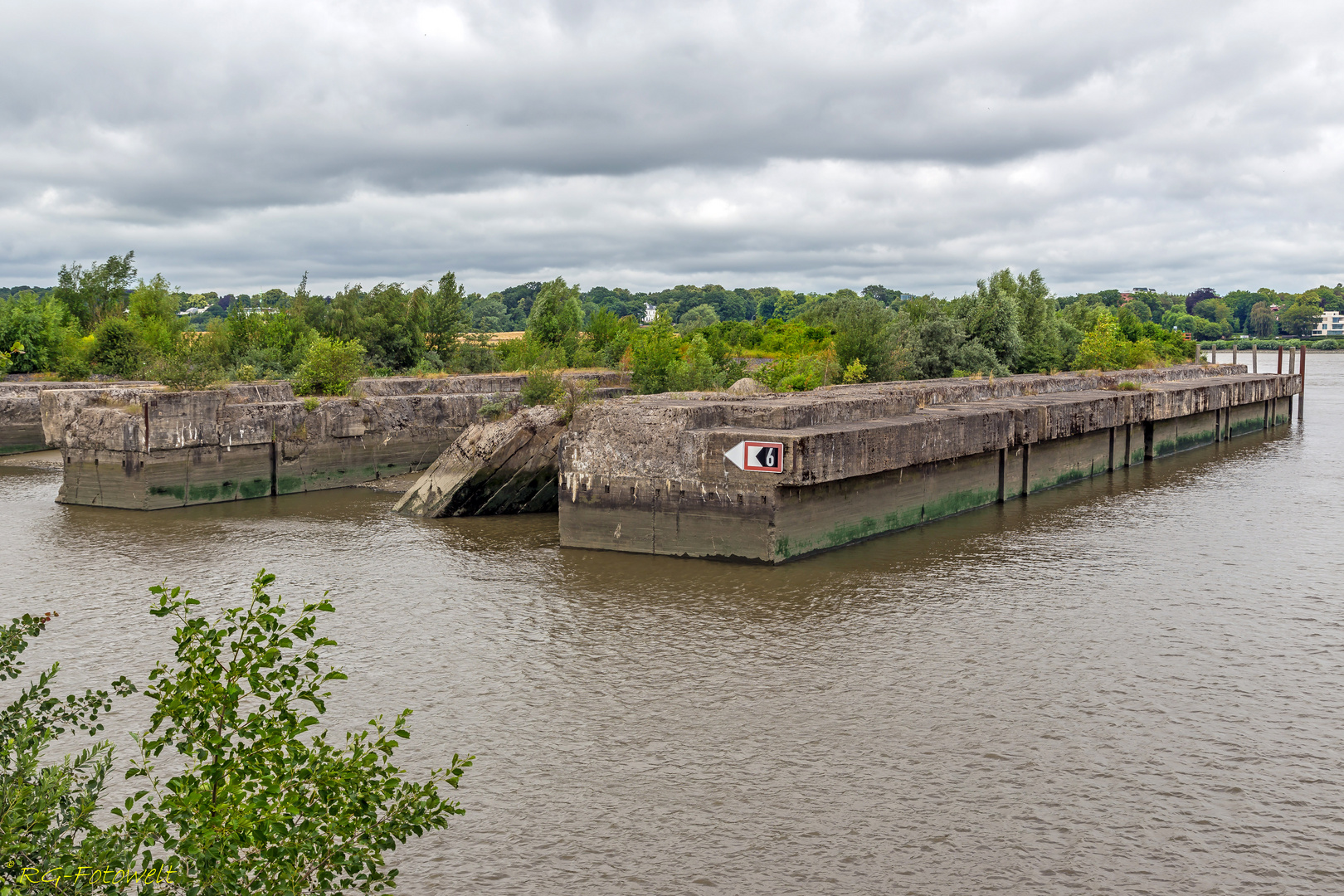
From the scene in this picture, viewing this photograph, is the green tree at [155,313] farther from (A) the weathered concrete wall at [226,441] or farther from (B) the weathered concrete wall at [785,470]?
(B) the weathered concrete wall at [785,470]

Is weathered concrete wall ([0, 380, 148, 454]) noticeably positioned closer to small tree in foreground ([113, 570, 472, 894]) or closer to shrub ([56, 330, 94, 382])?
shrub ([56, 330, 94, 382])

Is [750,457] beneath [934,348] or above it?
beneath

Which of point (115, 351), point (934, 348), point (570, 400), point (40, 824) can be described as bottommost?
point (40, 824)

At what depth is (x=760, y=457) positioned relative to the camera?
1291 cm

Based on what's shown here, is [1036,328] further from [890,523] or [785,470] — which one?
[785,470]

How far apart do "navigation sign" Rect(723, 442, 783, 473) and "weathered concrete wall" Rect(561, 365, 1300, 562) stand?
0.07m

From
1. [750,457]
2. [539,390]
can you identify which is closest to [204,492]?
[539,390]

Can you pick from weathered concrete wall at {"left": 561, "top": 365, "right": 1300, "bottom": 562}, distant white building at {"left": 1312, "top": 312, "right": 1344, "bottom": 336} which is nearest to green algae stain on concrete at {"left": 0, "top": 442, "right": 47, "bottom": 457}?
weathered concrete wall at {"left": 561, "top": 365, "right": 1300, "bottom": 562}

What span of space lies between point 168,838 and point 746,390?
851 inches

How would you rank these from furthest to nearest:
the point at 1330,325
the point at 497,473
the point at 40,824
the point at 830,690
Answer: the point at 1330,325 < the point at 497,473 < the point at 830,690 < the point at 40,824

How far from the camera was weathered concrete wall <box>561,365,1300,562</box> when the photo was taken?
43.3 ft

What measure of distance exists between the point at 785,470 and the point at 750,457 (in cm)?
43

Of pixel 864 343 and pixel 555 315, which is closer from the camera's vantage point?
pixel 864 343

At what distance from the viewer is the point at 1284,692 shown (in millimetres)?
8703
